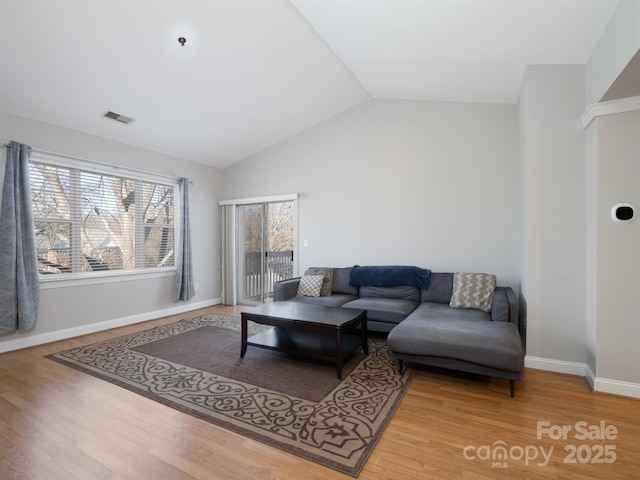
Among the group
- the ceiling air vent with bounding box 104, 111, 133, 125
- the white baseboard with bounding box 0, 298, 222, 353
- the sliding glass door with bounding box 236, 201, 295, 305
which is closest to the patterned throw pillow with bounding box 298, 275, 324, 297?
→ the sliding glass door with bounding box 236, 201, 295, 305

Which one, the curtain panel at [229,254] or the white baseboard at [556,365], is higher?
the curtain panel at [229,254]

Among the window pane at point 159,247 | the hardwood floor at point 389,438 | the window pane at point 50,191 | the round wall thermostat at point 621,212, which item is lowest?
the hardwood floor at point 389,438

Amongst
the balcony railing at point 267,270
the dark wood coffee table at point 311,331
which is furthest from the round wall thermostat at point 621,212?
the balcony railing at point 267,270

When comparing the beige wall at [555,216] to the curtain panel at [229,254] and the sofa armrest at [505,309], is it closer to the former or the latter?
the sofa armrest at [505,309]

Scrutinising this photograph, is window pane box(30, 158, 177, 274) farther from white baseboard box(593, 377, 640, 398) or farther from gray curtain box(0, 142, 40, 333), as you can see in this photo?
white baseboard box(593, 377, 640, 398)

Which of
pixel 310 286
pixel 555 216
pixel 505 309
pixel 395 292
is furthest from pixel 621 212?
pixel 310 286

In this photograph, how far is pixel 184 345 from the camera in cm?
360

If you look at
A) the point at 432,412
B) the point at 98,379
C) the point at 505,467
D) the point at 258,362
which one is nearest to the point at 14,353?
the point at 98,379

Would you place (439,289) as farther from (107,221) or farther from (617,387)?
(107,221)

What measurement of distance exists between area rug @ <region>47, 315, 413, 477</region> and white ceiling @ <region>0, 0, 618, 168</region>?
287cm

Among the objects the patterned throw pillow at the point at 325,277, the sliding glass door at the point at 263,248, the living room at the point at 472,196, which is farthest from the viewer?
the sliding glass door at the point at 263,248

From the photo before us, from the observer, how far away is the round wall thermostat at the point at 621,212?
239 centimetres

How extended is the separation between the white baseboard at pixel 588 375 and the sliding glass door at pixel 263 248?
3705 millimetres

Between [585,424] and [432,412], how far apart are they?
977 mm
